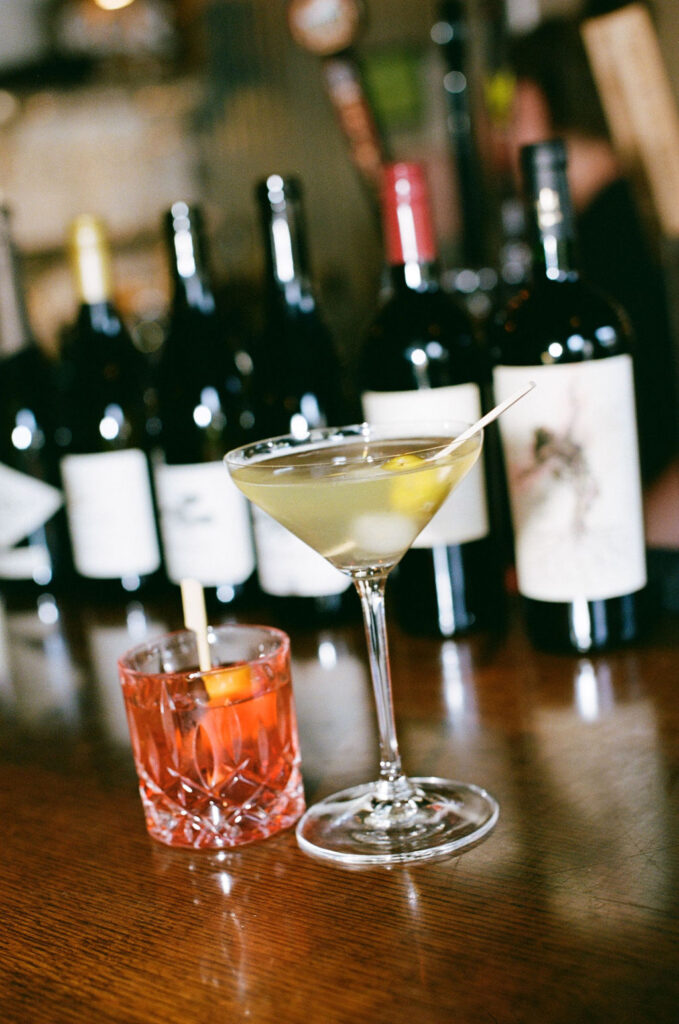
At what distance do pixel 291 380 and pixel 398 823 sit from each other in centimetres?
64

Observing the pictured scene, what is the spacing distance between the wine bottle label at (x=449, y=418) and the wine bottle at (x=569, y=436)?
0.05 m

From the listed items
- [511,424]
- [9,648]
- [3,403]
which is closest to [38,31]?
[3,403]

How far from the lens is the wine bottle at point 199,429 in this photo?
1.14 meters

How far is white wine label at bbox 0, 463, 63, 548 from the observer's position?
1355 mm

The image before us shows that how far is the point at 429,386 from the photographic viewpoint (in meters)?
0.95

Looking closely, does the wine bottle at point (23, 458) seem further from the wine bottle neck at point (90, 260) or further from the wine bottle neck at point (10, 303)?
the wine bottle neck at point (90, 260)

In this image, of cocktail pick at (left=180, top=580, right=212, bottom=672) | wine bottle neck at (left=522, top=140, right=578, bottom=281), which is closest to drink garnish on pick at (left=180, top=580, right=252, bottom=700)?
cocktail pick at (left=180, top=580, right=212, bottom=672)

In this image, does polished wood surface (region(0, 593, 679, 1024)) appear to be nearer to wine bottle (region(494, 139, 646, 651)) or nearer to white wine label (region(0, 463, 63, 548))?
wine bottle (region(494, 139, 646, 651))

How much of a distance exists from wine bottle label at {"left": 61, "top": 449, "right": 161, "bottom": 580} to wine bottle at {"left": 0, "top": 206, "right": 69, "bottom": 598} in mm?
116

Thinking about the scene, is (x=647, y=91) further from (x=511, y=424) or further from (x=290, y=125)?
(x=290, y=125)

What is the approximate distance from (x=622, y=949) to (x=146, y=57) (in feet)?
4.68

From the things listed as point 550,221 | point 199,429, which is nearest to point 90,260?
point 199,429

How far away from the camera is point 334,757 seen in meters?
0.79

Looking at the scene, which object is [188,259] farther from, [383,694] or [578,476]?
[383,694]
